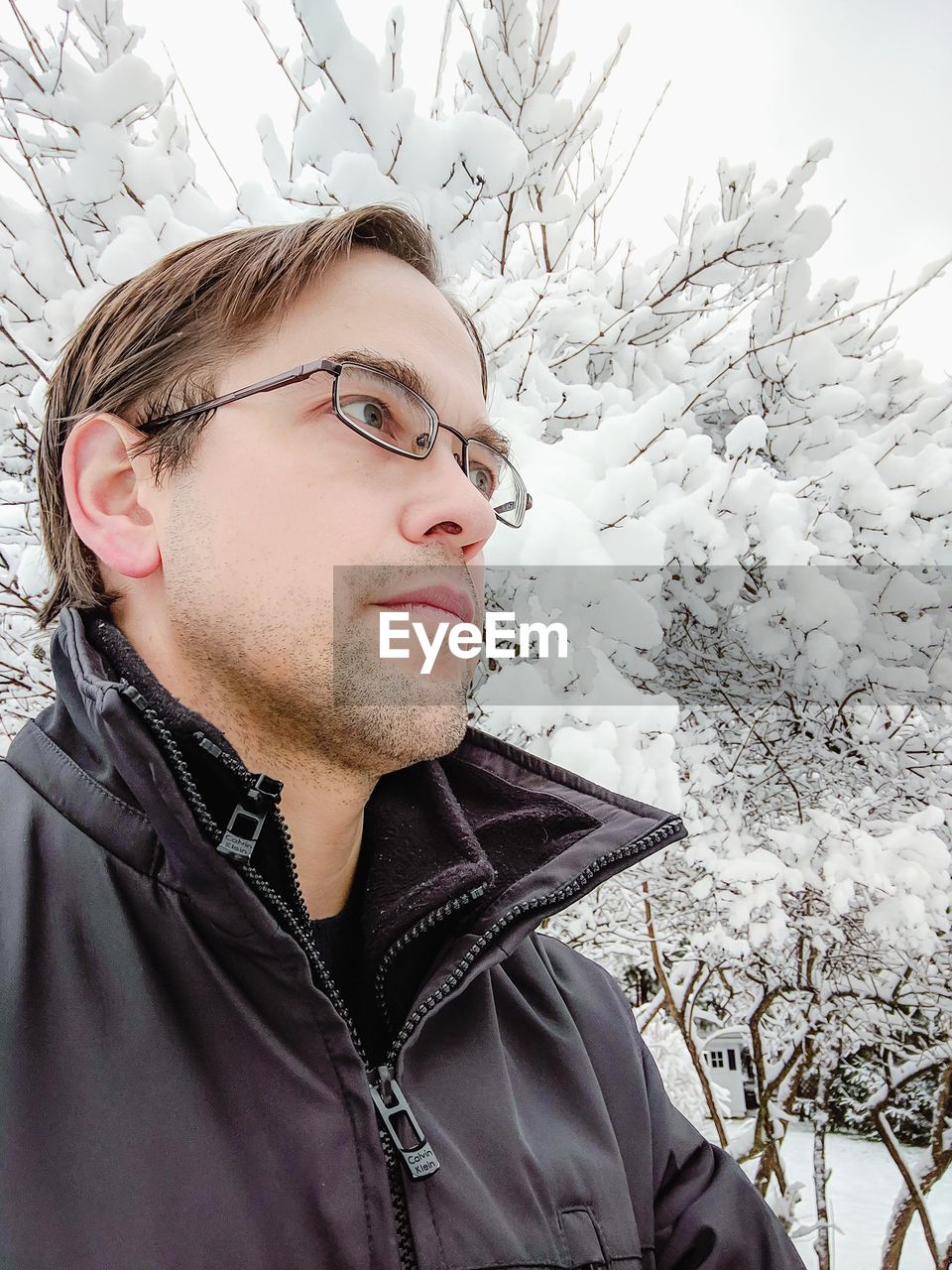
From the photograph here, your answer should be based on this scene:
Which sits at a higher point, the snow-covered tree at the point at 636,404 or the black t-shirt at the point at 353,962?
the snow-covered tree at the point at 636,404

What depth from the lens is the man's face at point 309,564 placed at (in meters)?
1.33

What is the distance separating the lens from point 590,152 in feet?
11.0

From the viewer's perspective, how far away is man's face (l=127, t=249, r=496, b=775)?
1327 millimetres

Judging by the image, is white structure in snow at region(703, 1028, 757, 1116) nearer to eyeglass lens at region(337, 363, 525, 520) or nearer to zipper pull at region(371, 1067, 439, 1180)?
zipper pull at region(371, 1067, 439, 1180)

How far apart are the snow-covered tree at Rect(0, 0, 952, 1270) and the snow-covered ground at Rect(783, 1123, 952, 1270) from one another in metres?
7.36

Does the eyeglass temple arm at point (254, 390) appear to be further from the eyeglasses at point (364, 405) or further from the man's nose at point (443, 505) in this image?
the man's nose at point (443, 505)

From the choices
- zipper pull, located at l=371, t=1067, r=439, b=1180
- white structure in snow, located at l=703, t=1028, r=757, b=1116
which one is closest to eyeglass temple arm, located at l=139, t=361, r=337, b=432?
zipper pull, located at l=371, t=1067, r=439, b=1180

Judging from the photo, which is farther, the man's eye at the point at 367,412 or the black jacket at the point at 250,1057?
the man's eye at the point at 367,412

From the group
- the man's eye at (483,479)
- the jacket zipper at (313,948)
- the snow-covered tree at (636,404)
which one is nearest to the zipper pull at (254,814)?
the jacket zipper at (313,948)

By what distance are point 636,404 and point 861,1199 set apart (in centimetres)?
1345

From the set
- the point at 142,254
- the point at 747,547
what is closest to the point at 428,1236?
the point at 747,547

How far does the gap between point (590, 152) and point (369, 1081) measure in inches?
139

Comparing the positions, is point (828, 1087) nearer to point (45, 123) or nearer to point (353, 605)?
point (353, 605)

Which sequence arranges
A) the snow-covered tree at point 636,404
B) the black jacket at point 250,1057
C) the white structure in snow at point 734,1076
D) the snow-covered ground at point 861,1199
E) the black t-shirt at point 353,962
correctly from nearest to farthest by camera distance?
1. the black jacket at point 250,1057
2. the black t-shirt at point 353,962
3. the snow-covered tree at point 636,404
4. the snow-covered ground at point 861,1199
5. the white structure in snow at point 734,1076
